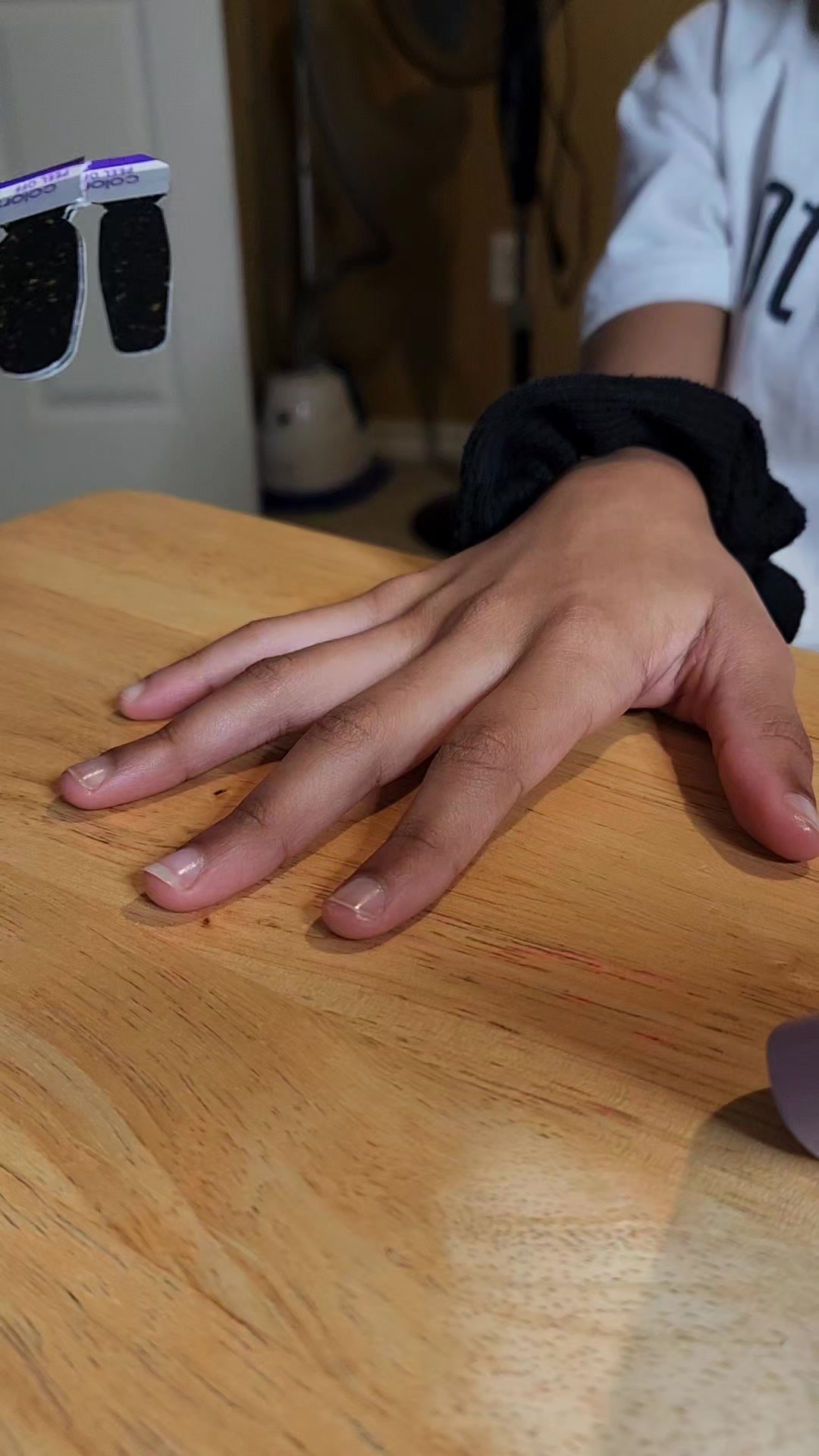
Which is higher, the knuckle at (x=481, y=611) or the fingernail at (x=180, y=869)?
the knuckle at (x=481, y=611)

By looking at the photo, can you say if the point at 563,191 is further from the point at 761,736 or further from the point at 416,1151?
the point at 416,1151

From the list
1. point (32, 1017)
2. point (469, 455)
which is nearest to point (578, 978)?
point (32, 1017)

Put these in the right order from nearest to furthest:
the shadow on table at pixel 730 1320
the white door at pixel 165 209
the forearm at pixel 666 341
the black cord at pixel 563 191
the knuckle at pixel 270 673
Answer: the shadow on table at pixel 730 1320 < the knuckle at pixel 270 673 < the white door at pixel 165 209 < the forearm at pixel 666 341 < the black cord at pixel 563 191

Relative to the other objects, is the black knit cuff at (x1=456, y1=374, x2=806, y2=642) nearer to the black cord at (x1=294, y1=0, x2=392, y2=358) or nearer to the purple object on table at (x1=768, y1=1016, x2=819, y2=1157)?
the purple object on table at (x1=768, y1=1016, x2=819, y2=1157)

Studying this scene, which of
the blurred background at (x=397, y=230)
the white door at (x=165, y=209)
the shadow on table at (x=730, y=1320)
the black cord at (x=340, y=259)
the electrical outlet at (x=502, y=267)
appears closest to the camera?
the shadow on table at (x=730, y=1320)

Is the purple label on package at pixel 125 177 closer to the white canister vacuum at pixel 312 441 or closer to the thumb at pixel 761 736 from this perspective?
the thumb at pixel 761 736

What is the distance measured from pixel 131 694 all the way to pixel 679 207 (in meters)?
0.55

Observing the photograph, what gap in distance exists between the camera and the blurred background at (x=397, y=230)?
1866 mm

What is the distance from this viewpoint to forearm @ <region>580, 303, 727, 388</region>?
29.0 inches

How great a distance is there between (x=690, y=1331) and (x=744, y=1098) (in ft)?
0.23

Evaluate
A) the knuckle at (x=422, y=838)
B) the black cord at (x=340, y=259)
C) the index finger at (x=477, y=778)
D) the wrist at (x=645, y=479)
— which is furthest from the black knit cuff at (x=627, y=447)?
the black cord at (x=340, y=259)

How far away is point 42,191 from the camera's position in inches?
14.7

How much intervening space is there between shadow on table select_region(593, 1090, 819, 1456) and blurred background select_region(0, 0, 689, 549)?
100 cm

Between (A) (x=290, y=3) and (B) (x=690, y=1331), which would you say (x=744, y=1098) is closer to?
(B) (x=690, y=1331)
